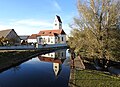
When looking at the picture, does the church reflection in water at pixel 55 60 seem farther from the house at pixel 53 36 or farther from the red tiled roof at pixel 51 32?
the red tiled roof at pixel 51 32

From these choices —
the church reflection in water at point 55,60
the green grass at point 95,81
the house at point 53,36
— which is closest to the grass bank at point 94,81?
the green grass at point 95,81

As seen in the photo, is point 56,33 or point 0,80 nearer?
point 0,80

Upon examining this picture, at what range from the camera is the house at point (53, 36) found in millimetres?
83875

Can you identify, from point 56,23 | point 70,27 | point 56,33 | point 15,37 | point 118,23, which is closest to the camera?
point 118,23

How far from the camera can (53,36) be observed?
3302 inches

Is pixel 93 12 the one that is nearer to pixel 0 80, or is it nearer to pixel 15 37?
pixel 0 80

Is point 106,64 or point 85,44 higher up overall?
point 85,44

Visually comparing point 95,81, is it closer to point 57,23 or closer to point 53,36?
point 53,36

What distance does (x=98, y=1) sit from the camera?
812 inches

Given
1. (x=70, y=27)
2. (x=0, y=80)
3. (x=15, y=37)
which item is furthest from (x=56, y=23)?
(x=0, y=80)

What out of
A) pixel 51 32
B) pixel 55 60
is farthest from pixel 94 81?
pixel 51 32

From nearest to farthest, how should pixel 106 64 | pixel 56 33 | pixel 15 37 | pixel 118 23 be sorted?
pixel 118 23 < pixel 106 64 < pixel 15 37 < pixel 56 33

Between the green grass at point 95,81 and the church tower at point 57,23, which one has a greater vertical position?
the church tower at point 57,23

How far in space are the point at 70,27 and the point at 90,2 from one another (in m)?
4.60
